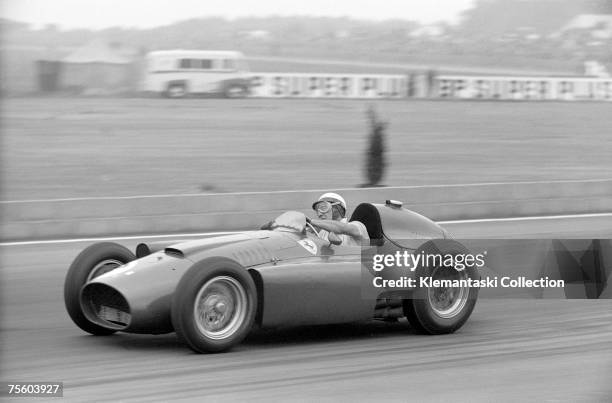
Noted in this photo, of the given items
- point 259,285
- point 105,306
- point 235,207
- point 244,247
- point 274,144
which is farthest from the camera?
point 274,144

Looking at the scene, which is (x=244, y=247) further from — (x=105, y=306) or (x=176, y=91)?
(x=176, y=91)

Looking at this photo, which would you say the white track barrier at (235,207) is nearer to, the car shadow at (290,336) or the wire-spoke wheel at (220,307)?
the car shadow at (290,336)

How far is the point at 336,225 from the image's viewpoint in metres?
6.54

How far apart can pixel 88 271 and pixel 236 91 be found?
26.8 m

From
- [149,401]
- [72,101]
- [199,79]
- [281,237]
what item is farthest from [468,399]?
[199,79]

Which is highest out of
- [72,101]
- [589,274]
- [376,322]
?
[72,101]

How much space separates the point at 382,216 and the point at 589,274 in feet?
4.74

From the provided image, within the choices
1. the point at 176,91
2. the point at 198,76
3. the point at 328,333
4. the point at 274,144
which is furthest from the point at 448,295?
the point at 198,76

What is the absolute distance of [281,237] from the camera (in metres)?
6.46

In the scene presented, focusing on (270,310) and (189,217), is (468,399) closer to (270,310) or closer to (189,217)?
(270,310)

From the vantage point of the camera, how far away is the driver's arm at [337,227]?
651 centimetres

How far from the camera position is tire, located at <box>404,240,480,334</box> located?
6625mm

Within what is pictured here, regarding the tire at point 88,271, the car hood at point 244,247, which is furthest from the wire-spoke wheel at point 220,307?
the tire at point 88,271

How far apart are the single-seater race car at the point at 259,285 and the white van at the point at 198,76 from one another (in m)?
26.2
